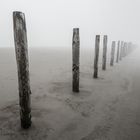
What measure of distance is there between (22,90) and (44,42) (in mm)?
87787

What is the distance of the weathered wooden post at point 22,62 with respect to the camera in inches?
129

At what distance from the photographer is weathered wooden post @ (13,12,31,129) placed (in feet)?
10.8

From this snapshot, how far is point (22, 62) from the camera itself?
11.4 ft

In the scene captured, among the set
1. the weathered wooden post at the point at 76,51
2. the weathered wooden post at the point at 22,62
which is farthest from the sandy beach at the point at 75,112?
the weathered wooden post at the point at 76,51

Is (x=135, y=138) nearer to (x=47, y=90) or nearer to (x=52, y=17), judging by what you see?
(x=47, y=90)

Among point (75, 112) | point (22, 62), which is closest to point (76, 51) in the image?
point (75, 112)

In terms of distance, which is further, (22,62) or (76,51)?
(76,51)

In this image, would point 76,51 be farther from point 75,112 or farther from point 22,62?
point 22,62

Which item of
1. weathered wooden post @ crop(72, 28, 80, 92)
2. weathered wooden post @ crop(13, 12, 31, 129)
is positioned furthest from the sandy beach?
weathered wooden post @ crop(72, 28, 80, 92)

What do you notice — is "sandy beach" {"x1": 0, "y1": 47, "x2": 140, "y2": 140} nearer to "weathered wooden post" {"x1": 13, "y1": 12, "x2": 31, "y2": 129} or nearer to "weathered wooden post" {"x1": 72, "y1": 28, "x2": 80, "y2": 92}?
"weathered wooden post" {"x1": 13, "y1": 12, "x2": 31, "y2": 129}

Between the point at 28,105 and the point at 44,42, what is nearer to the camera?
the point at 28,105

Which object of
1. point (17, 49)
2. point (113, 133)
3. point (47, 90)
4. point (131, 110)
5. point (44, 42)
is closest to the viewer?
point (17, 49)

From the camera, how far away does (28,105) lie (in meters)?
3.72

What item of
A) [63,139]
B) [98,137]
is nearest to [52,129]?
[63,139]
